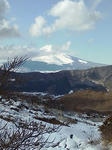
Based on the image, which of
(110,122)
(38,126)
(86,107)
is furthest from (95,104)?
(38,126)

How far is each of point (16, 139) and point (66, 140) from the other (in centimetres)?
1404

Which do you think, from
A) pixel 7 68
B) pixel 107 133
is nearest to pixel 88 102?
pixel 107 133

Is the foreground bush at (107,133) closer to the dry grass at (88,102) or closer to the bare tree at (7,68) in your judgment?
the bare tree at (7,68)

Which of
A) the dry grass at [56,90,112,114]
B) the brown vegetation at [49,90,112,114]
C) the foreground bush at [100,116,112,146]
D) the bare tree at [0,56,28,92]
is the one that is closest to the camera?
the bare tree at [0,56,28,92]

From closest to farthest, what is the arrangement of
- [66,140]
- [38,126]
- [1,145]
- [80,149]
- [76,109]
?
[1,145]
[38,126]
[80,149]
[66,140]
[76,109]

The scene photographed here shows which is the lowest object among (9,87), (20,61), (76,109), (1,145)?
(76,109)

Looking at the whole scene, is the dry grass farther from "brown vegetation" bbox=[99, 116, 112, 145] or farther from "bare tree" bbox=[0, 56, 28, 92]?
"bare tree" bbox=[0, 56, 28, 92]

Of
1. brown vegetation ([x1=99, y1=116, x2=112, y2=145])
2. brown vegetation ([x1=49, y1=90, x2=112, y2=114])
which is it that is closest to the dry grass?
brown vegetation ([x1=49, y1=90, x2=112, y2=114])

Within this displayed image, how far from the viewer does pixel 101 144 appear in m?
18.0

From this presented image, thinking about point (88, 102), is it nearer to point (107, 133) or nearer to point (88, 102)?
point (88, 102)

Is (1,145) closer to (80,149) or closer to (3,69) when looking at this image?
(3,69)

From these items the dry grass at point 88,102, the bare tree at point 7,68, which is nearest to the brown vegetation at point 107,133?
the bare tree at point 7,68

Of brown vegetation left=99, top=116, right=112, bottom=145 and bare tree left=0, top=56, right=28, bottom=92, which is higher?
bare tree left=0, top=56, right=28, bottom=92

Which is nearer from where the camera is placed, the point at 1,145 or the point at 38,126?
the point at 1,145
